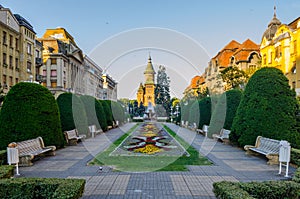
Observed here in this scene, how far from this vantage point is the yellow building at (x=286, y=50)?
3341 centimetres

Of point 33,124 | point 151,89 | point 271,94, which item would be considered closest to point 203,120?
point 271,94

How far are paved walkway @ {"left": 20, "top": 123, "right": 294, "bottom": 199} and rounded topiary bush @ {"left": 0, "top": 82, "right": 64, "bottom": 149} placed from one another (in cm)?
138

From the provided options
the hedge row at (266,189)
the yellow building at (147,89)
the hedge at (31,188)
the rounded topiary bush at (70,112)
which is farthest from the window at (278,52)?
the yellow building at (147,89)

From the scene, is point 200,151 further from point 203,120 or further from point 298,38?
point 298,38

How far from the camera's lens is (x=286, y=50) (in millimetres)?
35781

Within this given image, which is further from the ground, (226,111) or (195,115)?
(226,111)

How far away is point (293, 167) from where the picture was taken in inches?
399

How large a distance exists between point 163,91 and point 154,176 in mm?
66859

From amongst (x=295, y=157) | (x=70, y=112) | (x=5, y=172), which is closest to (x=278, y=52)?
(x=70, y=112)

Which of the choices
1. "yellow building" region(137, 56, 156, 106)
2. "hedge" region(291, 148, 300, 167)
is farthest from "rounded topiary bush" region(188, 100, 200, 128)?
"yellow building" region(137, 56, 156, 106)

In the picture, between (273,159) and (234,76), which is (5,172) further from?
(234,76)

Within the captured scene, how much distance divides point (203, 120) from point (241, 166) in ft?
50.0

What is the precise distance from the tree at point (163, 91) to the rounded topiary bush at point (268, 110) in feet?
192

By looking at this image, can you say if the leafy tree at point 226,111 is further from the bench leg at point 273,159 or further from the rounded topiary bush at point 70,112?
the rounded topiary bush at point 70,112
